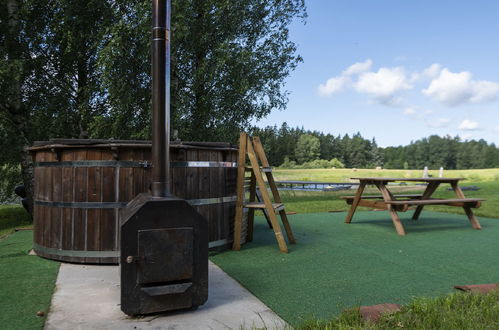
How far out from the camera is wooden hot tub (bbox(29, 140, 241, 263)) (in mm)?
5004

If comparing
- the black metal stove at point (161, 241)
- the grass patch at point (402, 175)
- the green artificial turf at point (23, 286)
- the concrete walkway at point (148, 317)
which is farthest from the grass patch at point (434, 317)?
the grass patch at point (402, 175)

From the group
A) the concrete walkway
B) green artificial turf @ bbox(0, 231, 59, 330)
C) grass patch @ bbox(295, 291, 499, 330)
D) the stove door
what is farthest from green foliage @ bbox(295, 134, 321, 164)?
the stove door

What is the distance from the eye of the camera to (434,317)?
118 inches

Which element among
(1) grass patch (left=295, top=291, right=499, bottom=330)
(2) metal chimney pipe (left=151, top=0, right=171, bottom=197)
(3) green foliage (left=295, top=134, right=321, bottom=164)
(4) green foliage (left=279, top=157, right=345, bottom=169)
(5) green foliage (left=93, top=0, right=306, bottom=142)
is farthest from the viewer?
(3) green foliage (left=295, top=134, right=321, bottom=164)

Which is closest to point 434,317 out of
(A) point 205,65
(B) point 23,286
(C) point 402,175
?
(B) point 23,286

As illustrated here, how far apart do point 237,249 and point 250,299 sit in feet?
7.39

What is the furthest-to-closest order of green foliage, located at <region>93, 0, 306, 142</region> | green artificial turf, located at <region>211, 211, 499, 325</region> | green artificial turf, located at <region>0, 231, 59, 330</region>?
1. green foliage, located at <region>93, 0, 306, 142</region>
2. green artificial turf, located at <region>211, 211, 499, 325</region>
3. green artificial turf, located at <region>0, 231, 59, 330</region>

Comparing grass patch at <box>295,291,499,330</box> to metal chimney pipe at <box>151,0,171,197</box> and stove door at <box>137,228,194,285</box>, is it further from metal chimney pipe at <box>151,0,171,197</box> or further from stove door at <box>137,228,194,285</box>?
metal chimney pipe at <box>151,0,171,197</box>

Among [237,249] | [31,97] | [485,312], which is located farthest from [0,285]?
[31,97]

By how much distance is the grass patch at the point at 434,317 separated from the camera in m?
2.89

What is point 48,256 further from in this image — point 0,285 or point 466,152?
point 466,152

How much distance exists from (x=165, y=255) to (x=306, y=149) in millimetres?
93638

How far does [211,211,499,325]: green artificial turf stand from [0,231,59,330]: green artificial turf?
74.5 inches

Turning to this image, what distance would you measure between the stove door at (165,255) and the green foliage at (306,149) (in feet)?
286
